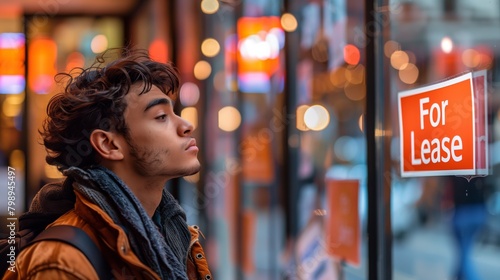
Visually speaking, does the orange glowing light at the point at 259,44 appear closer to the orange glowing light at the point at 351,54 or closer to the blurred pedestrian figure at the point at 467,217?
the orange glowing light at the point at 351,54

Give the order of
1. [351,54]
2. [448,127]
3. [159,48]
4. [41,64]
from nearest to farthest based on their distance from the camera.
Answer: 1. [448,127]
2. [351,54]
3. [41,64]
4. [159,48]

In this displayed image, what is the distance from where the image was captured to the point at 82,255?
1.48 m

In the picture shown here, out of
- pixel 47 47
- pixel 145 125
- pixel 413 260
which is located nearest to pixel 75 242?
pixel 145 125

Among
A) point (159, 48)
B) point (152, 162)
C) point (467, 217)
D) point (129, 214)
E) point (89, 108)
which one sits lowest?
point (467, 217)

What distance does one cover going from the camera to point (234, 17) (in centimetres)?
509

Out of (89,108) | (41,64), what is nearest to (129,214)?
(89,108)

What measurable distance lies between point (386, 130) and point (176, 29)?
89.6 inches

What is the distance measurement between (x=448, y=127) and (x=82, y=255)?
1.29 meters

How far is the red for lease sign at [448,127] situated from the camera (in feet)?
7.31

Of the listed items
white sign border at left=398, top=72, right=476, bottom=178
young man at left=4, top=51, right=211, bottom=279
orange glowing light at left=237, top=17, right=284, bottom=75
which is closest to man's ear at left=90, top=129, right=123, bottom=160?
young man at left=4, top=51, right=211, bottom=279

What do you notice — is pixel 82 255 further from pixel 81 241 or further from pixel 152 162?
pixel 152 162

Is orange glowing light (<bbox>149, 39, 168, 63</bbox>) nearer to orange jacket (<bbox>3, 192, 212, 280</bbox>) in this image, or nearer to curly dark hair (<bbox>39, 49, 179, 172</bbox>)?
curly dark hair (<bbox>39, 49, 179, 172</bbox>)

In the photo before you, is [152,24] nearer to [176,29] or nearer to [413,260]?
[176,29]

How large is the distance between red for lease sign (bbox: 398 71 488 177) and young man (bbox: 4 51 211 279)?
0.87 m
